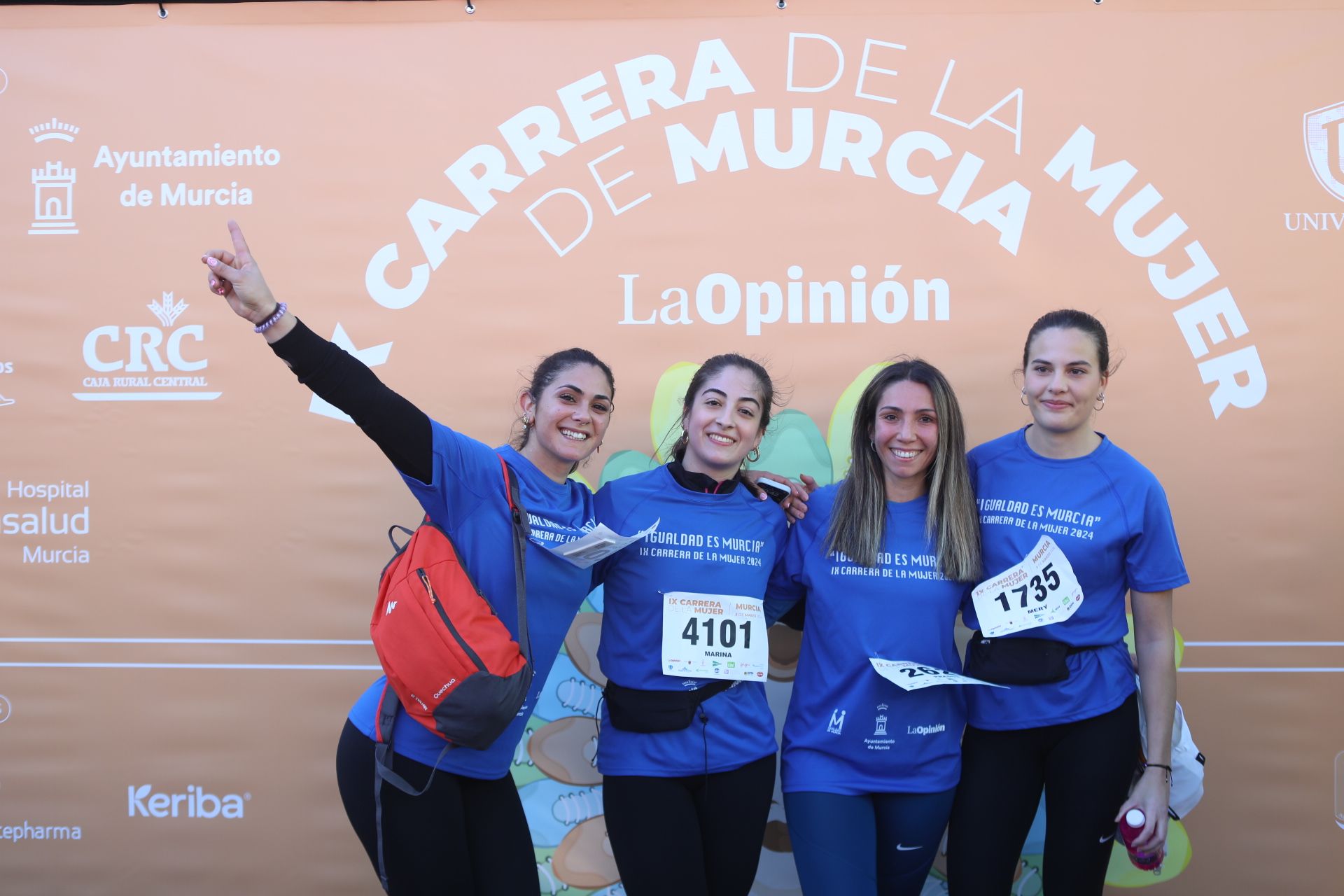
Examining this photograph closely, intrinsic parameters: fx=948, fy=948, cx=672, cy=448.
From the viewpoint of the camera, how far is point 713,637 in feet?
7.80

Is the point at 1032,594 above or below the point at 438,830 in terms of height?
above

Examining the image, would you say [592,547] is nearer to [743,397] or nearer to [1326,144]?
[743,397]

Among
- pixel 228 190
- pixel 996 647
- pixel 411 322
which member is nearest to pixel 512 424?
pixel 411 322

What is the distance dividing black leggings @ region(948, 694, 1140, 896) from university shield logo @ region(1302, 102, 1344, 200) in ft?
6.49

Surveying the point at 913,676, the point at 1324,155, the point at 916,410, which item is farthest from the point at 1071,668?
the point at 1324,155

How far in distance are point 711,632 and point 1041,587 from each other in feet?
2.74

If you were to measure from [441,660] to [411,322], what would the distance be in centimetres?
156

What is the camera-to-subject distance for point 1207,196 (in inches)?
125

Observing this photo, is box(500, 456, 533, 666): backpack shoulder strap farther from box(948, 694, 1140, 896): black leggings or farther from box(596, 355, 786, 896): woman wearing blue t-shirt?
box(948, 694, 1140, 896): black leggings

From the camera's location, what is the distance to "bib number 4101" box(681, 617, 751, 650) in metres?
2.37

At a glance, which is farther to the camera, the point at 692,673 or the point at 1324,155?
the point at 1324,155

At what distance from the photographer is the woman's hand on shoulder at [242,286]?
190cm

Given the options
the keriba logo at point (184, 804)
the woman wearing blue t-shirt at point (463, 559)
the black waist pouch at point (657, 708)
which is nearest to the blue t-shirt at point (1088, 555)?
the black waist pouch at point (657, 708)

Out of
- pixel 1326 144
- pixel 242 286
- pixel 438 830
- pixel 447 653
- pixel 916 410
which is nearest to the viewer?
pixel 242 286
